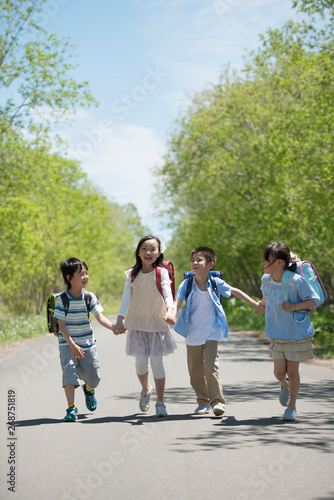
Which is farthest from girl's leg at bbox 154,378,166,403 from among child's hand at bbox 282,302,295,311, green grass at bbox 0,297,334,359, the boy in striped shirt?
green grass at bbox 0,297,334,359

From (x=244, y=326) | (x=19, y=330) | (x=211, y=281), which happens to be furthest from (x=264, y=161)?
(x=211, y=281)

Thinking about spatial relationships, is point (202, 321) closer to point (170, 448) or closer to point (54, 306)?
point (54, 306)

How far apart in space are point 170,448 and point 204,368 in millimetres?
2036

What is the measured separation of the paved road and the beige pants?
29 cm

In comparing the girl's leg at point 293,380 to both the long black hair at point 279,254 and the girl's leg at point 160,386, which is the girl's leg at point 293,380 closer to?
the long black hair at point 279,254

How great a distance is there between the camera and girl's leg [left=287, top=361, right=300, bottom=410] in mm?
7168

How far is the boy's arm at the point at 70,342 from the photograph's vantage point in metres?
7.38

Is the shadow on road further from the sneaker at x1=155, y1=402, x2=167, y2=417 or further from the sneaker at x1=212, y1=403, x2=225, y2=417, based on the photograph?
the sneaker at x1=155, y1=402, x2=167, y2=417

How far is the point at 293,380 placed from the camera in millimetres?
7242

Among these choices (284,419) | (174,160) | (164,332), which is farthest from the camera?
(174,160)

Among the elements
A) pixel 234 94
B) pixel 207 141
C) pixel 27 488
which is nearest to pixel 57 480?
pixel 27 488

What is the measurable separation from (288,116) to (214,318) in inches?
668

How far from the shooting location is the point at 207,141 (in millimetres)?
35500

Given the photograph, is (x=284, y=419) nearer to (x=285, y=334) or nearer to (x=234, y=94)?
(x=285, y=334)
